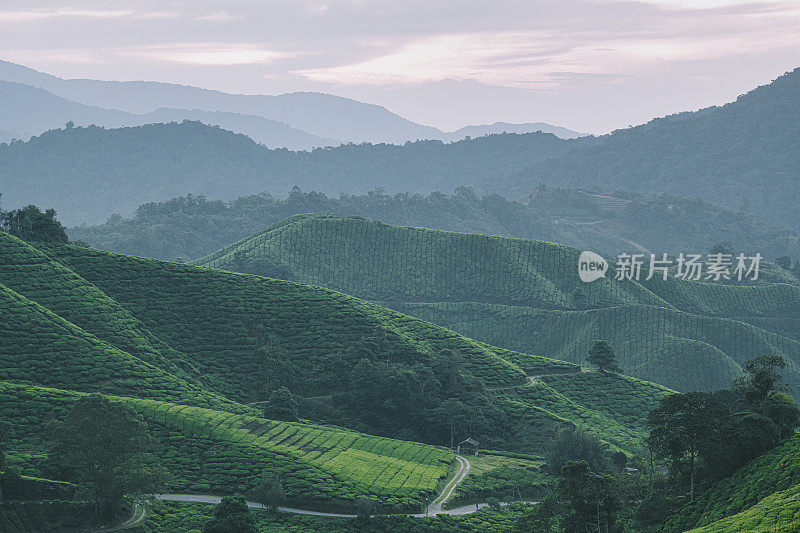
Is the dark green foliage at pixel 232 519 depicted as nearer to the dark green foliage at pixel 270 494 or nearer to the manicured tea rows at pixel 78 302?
the dark green foliage at pixel 270 494

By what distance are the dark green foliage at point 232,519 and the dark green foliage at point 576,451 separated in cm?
3628

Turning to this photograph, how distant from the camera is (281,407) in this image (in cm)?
8881

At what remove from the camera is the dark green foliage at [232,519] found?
53.7m

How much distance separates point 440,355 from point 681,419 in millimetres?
50877

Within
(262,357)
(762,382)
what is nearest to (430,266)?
(262,357)

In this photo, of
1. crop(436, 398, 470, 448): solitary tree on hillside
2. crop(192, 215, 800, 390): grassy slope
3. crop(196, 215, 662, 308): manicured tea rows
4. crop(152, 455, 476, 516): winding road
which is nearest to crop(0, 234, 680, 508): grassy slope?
crop(152, 455, 476, 516): winding road

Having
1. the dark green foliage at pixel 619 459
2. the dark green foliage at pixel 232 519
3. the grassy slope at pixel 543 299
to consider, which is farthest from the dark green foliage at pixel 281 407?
the grassy slope at pixel 543 299

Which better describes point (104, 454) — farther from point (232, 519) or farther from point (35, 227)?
point (35, 227)

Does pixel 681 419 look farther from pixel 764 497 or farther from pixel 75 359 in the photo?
pixel 75 359

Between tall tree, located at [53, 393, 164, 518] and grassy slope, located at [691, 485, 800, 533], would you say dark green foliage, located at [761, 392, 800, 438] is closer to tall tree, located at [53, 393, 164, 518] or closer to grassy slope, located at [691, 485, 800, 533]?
grassy slope, located at [691, 485, 800, 533]

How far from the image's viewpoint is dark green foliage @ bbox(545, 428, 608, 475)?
264 ft

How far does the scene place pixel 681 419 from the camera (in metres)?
56.1

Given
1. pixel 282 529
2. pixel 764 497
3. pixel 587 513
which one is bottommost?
pixel 282 529

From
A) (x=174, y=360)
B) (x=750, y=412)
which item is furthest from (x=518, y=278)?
(x=750, y=412)
